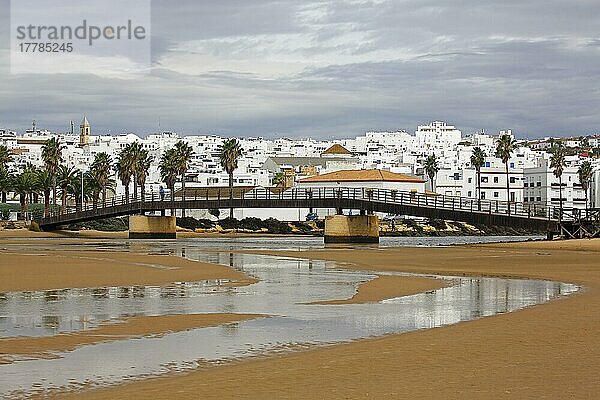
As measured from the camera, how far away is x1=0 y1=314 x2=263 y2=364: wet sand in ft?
47.4

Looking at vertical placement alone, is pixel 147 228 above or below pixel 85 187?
below

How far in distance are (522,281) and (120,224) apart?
330 feet

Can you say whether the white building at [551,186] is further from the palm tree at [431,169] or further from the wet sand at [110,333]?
the wet sand at [110,333]

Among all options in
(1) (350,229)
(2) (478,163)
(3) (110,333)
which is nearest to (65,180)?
(2) (478,163)

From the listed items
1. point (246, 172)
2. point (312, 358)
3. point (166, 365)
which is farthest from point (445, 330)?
point (246, 172)

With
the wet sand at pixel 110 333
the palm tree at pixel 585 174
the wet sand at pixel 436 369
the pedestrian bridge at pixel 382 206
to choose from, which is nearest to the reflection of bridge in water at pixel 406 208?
the pedestrian bridge at pixel 382 206

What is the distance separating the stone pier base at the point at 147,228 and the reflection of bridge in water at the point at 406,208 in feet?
3.14

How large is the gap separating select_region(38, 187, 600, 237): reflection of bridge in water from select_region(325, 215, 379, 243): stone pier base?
0.94 m

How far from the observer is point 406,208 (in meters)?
68.1

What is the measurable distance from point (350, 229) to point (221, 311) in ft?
176

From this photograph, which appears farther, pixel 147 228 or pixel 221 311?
pixel 147 228

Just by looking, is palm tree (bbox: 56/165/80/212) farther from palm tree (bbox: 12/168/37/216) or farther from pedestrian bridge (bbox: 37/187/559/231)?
pedestrian bridge (bbox: 37/187/559/231)

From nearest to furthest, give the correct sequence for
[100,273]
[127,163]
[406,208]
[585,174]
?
[100,273]
[406,208]
[127,163]
[585,174]

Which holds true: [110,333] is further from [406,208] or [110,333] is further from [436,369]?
[406,208]
